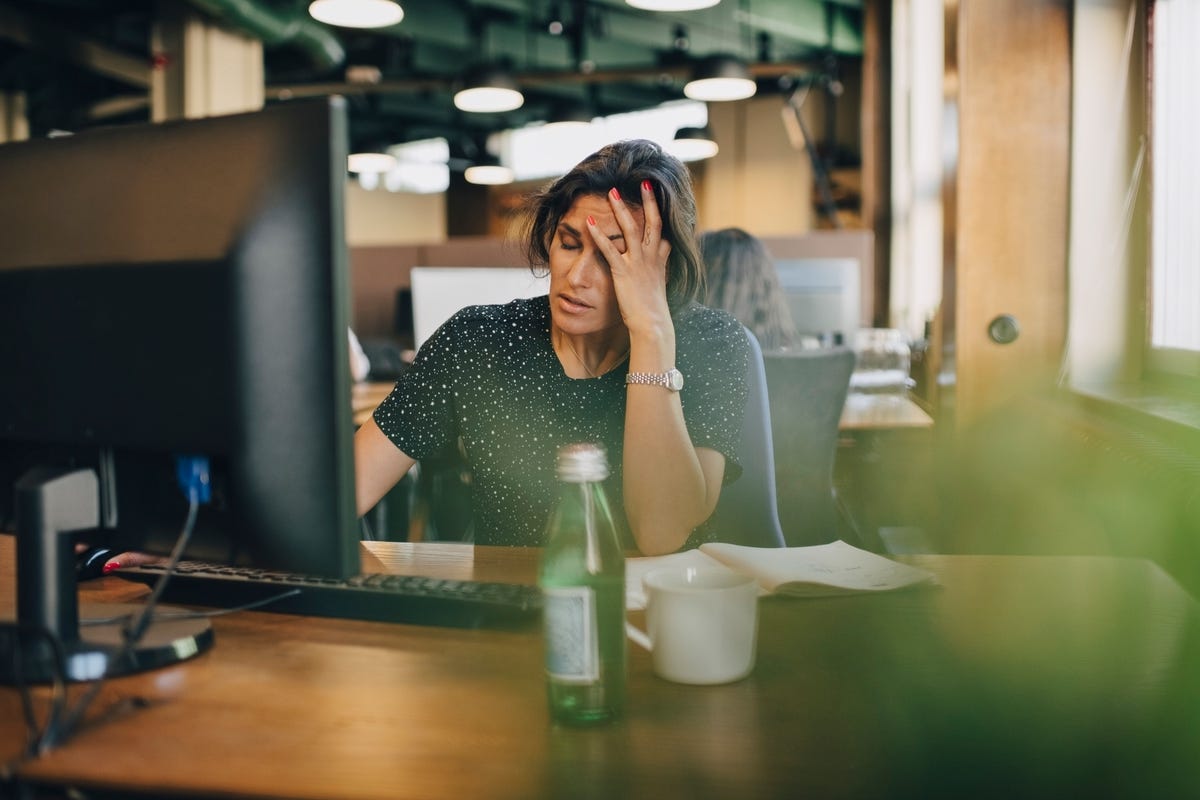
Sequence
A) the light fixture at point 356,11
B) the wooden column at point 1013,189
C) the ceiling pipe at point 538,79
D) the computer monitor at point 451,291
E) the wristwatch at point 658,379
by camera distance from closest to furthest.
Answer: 1. the wristwatch at point 658,379
2. the wooden column at point 1013,189
3. the computer monitor at point 451,291
4. the light fixture at point 356,11
5. the ceiling pipe at point 538,79

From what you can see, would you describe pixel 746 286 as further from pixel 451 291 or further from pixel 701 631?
pixel 701 631

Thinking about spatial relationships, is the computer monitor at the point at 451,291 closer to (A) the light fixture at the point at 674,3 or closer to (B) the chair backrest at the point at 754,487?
(B) the chair backrest at the point at 754,487

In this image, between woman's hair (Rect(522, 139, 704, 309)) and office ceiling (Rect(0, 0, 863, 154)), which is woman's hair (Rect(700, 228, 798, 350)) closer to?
woman's hair (Rect(522, 139, 704, 309))

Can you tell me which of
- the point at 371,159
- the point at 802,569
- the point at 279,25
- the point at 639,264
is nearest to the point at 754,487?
the point at 639,264

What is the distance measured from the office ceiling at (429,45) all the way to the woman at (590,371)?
4.76m

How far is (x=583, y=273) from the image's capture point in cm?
142

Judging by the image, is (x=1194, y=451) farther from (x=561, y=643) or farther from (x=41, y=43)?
(x=41, y=43)

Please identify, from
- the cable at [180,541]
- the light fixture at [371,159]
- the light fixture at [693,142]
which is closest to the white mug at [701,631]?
the cable at [180,541]

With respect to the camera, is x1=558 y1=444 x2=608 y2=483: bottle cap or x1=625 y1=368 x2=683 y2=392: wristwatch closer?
x1=558 y1=444 x2=608 y2=483: bottle cap

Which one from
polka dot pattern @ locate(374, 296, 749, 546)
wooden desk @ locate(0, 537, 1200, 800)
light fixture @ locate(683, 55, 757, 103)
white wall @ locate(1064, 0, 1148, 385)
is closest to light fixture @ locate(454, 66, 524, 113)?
light fixture @ locate(683, 55, 757, 103)

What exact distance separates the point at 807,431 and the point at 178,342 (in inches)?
70.8

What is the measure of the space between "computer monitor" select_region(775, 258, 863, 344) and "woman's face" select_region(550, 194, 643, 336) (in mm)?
2094

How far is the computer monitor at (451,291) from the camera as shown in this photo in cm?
279

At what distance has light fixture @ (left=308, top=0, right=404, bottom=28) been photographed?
3.94m
